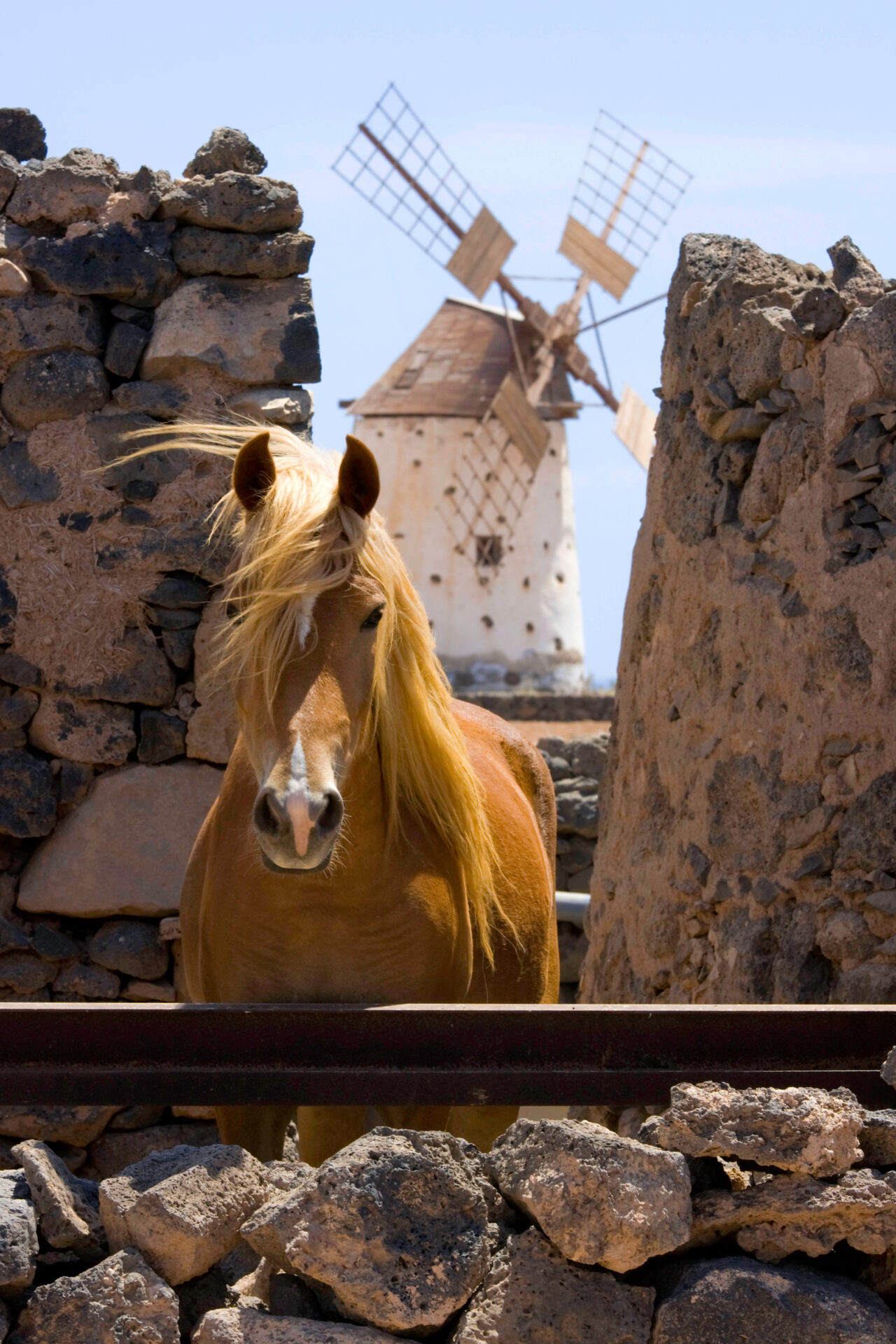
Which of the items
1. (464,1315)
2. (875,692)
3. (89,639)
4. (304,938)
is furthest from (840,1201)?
(89,639)

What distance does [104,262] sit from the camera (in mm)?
4207

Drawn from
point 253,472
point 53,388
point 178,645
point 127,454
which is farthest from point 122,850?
point 253,472

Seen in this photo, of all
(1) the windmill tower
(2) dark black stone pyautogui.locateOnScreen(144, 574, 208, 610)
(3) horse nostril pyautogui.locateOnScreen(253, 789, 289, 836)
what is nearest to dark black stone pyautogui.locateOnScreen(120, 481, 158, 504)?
(2) dark black stone pyautogui.locateOnScreen(144, 574, 208, 610)

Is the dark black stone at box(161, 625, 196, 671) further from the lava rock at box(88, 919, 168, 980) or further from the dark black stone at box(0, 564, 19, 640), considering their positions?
the lava rock at box(88, 919, 168, 980)

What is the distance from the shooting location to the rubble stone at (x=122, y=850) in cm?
420

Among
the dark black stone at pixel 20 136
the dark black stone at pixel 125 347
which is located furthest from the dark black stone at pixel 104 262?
the dark black stone at pixel 20 136

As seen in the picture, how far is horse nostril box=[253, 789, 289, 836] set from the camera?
2067mm

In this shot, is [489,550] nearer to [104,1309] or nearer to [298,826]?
[298,826]

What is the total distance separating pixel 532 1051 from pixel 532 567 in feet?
72.3

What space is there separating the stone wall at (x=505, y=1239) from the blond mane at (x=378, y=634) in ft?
2.80

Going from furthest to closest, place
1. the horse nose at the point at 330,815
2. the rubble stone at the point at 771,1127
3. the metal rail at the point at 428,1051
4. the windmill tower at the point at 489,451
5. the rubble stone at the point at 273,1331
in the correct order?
the windmill tower at the point at 489,451
the horse nose at the point at 330,815
the metal rail at the point at 428,1051
the rubble stone at the point at 771,1127
the rubble stone at the point at 273,1331

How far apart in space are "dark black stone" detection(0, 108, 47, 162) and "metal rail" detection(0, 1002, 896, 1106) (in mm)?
3320

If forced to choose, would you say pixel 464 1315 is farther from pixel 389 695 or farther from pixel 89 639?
pixel 89 639

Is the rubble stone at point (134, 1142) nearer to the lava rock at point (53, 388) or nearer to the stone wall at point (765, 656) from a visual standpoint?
the stone wall at point (765, 656)
